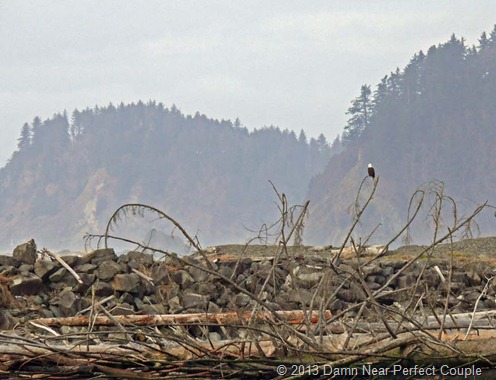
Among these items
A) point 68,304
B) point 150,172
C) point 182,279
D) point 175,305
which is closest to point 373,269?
point 182,279

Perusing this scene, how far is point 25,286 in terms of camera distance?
1698cm

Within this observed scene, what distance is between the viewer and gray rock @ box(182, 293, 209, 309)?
16109 mm

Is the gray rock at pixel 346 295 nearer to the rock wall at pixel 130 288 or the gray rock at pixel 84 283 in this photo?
the rock wall at pixel 130 288

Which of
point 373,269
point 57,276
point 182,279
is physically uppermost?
point 57,276

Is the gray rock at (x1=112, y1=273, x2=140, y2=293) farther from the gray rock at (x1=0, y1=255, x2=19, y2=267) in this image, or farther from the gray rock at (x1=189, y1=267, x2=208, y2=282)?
the gray rock at (x1=0, y1=255, x2=19, y2=267)

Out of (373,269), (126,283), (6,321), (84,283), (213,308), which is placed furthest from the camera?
(373,269)

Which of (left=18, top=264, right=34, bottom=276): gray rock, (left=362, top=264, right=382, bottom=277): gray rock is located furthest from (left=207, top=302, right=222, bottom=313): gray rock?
(left=362, top=264, right=382, bottom=277): gray rock

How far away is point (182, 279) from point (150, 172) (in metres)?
163

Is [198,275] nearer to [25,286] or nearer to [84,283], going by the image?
[84,283]

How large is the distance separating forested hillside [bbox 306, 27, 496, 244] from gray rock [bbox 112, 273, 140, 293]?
102887mm

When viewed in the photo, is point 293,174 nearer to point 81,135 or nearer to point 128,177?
point 128,177

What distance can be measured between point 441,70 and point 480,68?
18.3 feet

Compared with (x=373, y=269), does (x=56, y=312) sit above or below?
below

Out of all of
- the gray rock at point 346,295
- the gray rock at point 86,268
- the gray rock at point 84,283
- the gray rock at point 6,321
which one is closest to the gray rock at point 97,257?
the gray rock at point 86,268
